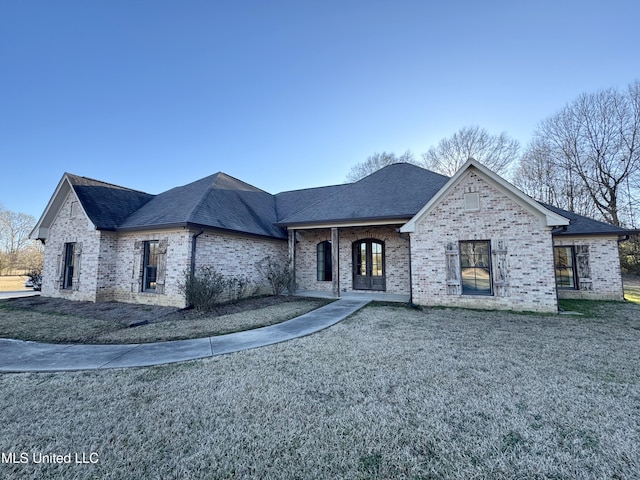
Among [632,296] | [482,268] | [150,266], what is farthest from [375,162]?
[150,266]

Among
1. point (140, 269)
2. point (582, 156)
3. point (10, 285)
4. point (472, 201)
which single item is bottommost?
point (10, 285)

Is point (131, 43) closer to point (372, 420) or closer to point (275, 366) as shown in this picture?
point (275, 366)

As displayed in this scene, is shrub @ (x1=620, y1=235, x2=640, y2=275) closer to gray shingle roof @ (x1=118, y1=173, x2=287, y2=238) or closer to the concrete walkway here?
gray shingle roof @ (x1=118, y1=173, x2=287, y2=238)

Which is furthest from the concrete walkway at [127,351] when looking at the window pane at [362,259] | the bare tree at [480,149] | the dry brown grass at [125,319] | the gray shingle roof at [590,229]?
the bare tree at [480,149]

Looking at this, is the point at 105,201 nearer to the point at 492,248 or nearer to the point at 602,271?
the point at 492,248

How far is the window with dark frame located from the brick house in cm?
5

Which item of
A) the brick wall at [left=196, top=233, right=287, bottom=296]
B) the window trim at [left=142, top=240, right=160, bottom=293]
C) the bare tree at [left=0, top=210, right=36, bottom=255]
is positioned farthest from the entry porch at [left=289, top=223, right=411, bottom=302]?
the bare tree at [left=0, top=210, right=36, bottom=255]

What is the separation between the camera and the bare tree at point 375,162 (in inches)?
1027

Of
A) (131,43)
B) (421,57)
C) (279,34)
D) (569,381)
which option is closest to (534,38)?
(421,57)

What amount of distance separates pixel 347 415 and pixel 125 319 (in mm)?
7399

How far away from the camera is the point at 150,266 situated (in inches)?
390

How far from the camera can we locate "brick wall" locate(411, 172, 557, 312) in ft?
25.5

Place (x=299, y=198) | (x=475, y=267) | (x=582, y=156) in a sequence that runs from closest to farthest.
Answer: (x=475, y=267) → (x=299, y=198) → (x=582, y=156)

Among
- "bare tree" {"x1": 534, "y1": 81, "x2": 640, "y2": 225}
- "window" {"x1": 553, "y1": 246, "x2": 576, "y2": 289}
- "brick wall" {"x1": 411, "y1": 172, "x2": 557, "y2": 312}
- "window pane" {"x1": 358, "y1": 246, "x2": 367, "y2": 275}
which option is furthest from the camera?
"bare tree" {"x1": 534, "y1": 81, "x2": 640, "y2": 225}
